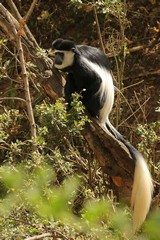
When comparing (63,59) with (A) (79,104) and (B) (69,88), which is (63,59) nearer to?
(B) (69,88)

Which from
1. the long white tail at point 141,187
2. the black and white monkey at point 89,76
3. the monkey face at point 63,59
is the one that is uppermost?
the monkey face at point 63,59

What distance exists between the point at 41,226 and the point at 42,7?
3389 mm

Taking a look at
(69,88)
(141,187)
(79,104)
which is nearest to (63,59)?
(69,88)

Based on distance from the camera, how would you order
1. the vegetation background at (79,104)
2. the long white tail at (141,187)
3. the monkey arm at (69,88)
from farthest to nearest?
the monkey arm at (69,88), the long white tail at (141,187), the vegetation background at (79,104)

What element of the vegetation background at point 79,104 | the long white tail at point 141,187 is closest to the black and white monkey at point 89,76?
the vegetation background at point 79,104

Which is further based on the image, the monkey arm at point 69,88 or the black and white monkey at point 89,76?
the black and white monkey at point 89,76

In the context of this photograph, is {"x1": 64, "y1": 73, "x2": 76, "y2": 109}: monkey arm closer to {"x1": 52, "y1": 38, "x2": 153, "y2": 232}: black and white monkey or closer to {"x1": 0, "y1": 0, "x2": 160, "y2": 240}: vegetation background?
{"x1": 52, "y1": 38, "x2": 153, "y2": 232}: black and white monkey

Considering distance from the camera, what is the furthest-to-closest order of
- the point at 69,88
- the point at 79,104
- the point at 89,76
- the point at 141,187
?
the point at 89,76
the point at 69,88
the point at 141,187
the point at 79,104

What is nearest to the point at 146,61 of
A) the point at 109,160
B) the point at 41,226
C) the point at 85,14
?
the point at 85,14

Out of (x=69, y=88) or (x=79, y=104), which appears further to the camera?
(x=69, y=88)

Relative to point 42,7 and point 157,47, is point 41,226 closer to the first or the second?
point 157,47

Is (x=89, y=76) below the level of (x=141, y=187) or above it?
above

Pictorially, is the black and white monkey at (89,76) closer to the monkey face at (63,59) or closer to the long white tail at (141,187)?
the monkey face at (63,59)

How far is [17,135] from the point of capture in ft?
12.1
